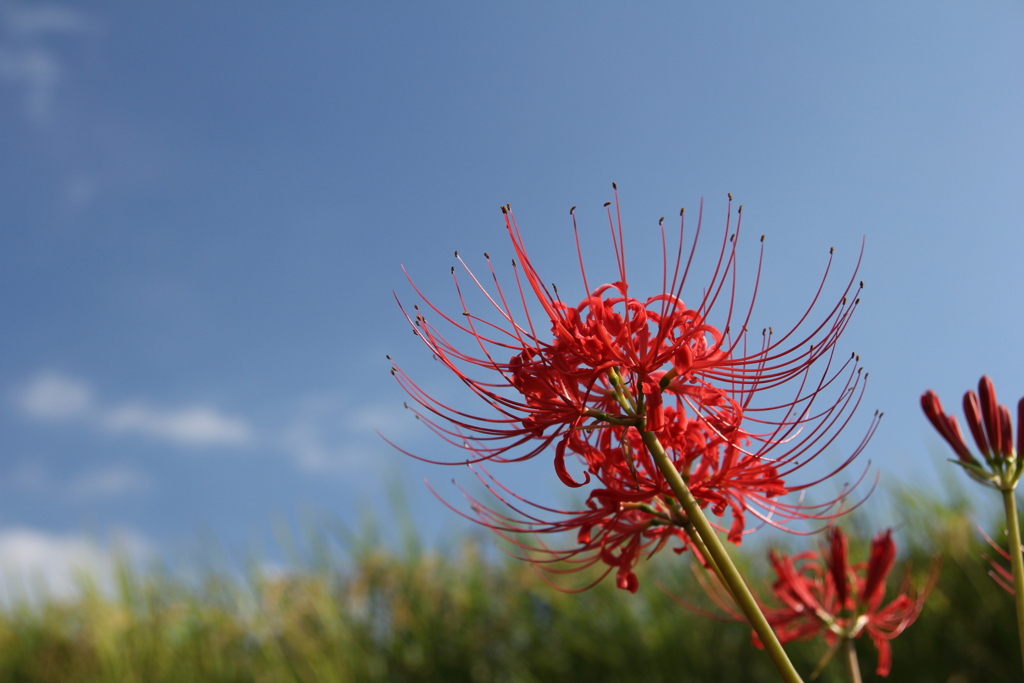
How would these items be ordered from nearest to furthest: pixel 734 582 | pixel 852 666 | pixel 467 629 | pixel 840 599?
pixel 734 582
pixel 852 666
pixel 840 599
pixel 467 629

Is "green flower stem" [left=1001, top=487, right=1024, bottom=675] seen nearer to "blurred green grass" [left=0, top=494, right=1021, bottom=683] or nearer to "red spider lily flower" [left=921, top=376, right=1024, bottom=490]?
"red spider lily flower" [left=921, top=376, right=1024, bottom=490]

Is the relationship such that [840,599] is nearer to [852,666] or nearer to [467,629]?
[852,666]

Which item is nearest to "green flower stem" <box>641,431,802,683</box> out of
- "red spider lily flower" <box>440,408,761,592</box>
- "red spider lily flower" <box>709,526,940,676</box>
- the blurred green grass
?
"red spider lily flower" <box>440,408,761,592</box>

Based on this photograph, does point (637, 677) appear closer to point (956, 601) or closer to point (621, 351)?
point (956, 601)

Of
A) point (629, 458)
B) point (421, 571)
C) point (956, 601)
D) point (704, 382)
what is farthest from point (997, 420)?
point (421, 571)

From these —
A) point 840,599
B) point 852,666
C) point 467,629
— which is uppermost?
point 467,629

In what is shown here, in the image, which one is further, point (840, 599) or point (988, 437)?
point (840, 599)

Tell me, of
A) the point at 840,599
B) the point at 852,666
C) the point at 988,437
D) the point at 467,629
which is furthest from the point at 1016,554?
the point at 467,629

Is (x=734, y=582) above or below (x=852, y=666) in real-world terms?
above
